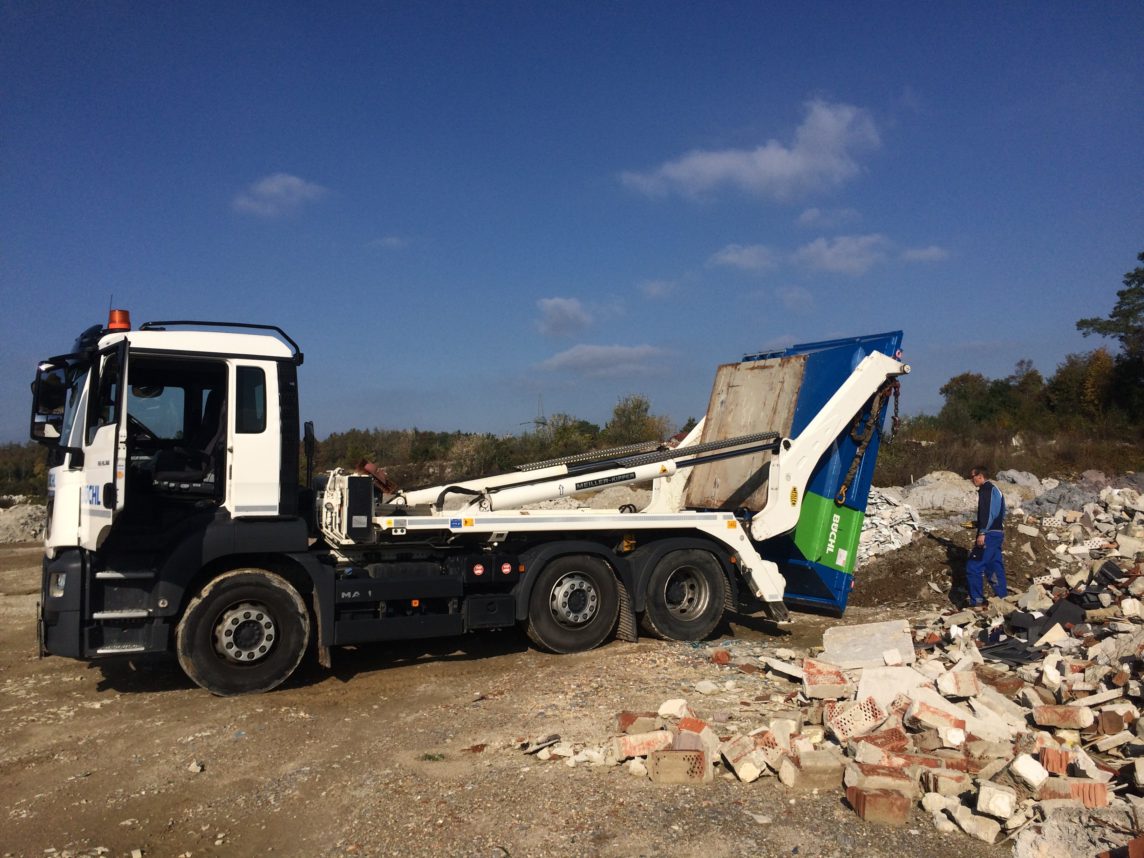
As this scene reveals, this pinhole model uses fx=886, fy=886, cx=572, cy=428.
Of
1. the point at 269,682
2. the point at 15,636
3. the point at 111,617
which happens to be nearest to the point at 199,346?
the point at 111,617

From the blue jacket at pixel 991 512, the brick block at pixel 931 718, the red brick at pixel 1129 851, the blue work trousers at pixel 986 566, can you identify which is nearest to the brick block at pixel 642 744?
the brick block at pixel 931 718

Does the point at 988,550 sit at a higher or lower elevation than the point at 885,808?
higher

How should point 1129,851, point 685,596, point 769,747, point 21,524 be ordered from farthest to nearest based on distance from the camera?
point 21,524, point 685,596, point 769,747, point 1129,851

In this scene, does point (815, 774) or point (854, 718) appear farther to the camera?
point (854, 718)

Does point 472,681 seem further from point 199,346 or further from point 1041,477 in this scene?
point 1041,477

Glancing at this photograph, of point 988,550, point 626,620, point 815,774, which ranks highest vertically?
point 988,550

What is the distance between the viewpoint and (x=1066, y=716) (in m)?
5.48

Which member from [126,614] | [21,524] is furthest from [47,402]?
[21,524]

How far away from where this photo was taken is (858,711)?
18.1 ft

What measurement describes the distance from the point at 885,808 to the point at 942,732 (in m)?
1.02

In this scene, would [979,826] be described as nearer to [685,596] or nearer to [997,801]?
[997,801]

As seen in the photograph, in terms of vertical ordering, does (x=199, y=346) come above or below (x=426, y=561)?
above

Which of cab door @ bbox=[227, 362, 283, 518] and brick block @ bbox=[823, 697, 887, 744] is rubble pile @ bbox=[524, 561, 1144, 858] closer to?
brick block @ bbox=[823, 697, 887, 744]

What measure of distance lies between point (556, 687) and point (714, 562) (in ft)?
7.88
